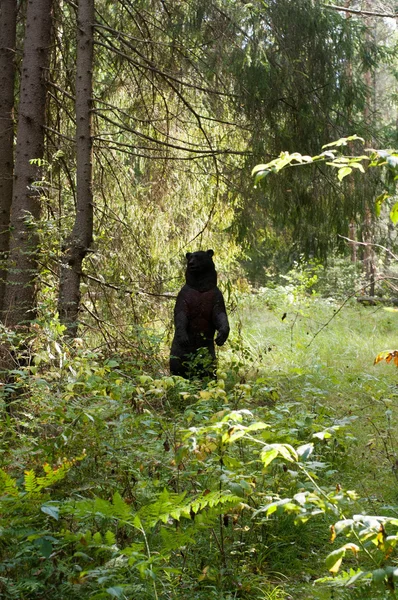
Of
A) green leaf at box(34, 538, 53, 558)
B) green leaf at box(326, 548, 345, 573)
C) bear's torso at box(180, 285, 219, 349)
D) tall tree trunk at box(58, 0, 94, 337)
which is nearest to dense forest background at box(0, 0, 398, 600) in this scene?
tall tree trunk at box(58, 0, 94, 337)

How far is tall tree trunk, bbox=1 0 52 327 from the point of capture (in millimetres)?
7246

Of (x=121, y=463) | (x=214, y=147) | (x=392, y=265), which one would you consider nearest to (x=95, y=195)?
(x=214, y=147)

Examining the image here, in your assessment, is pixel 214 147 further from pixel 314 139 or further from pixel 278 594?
pixel 278 594

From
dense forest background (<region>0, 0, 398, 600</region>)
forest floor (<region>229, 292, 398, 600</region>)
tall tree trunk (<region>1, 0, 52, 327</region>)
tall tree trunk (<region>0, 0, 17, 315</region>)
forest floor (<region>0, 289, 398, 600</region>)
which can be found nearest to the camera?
forest floor (<region>0, 289, 398, 600</region>)

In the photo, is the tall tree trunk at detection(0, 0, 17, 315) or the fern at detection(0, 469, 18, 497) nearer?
the fern at detection(0, 469, 18, 497)

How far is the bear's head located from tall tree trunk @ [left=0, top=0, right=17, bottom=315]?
7.51 feet

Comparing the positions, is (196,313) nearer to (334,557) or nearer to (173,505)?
(173,505)

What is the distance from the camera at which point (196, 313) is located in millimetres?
7785

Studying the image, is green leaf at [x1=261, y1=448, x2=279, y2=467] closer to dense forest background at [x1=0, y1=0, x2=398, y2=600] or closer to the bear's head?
dense forest background at [x1=0, y1=0, x2=398, y2=600]

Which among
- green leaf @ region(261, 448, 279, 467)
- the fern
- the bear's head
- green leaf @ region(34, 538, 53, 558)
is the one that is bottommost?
green leaf @ region(34, 538, 53, 558)

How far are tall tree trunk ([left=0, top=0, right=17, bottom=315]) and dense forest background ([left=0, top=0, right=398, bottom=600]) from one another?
1.0 inches

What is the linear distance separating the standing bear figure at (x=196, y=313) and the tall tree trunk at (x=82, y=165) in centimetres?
136

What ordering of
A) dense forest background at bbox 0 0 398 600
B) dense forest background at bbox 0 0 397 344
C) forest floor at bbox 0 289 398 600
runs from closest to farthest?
forest floor at bbox 0 289 398 600, dense forest background at bbox 0 0 398 600, dense forest background at bbox 0 0 397 344

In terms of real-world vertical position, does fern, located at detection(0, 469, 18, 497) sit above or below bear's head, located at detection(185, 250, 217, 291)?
below
